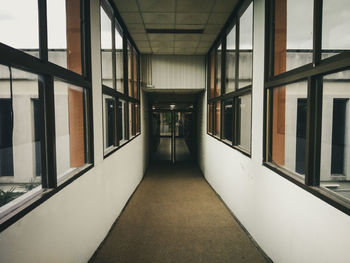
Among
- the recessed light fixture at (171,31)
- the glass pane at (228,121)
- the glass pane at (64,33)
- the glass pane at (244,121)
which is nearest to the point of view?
the glass pane at (64,33)

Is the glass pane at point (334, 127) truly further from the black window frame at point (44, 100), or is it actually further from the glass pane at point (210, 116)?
the glass pane at point (210, 116)

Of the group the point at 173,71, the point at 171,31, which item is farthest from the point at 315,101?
the point at 173,71

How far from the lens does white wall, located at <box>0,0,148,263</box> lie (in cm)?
148

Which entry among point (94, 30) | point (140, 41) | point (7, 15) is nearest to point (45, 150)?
point (7, 15)

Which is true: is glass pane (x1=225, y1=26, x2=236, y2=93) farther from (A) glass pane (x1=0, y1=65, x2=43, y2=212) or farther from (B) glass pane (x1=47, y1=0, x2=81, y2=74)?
(A) glass pane (x1=0, y1=65, x2=43, y2=212)

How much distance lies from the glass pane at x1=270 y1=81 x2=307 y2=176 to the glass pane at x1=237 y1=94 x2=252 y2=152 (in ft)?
2.61

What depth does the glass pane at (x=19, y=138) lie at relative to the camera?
4.73 feet

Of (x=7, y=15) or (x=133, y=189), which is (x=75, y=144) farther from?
(x=133, y=189)

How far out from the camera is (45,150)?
72.5 inches

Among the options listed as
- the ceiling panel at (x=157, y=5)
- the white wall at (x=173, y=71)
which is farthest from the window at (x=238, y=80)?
the white wall at (x=173, y=71)

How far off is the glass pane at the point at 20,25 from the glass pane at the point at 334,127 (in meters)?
2.13

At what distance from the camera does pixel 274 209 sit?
254 centimetres

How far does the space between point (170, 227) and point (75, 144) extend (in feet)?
6.55

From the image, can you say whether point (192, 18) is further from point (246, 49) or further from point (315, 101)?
point (315, 101)
